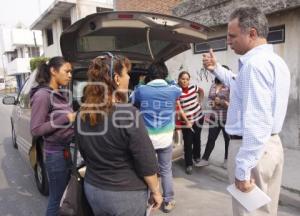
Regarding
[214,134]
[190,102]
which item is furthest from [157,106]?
[214,134]

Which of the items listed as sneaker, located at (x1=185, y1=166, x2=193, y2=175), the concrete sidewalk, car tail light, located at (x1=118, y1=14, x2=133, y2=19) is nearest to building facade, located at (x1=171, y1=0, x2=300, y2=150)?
the concrete sidewalk

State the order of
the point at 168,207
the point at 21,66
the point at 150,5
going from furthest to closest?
the point at 21,66 < the point at 150,5 < the point at 168,207

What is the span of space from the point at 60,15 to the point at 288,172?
727 inches

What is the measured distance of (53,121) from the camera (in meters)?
2.72

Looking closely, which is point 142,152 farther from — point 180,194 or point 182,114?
point 182,114

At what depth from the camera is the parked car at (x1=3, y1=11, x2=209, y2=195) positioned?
120 inches

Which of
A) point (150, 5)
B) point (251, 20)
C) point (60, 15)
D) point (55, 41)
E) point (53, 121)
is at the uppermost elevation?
point (60, 15)

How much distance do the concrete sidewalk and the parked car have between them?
76 centimetres

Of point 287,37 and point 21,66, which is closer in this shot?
point 287,37

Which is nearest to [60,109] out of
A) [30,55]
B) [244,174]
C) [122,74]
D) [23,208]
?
[122,74]

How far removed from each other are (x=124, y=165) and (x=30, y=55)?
40.5 metres

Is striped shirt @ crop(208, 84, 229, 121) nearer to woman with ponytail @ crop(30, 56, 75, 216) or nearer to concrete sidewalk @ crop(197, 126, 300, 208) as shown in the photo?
concrete sidewalk @ crop(197, 126, 300, 208)

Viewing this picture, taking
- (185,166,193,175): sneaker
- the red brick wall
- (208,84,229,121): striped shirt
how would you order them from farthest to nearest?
1. the red brick wall
2. (185,166,193,175): sneaker
3. (208,84,229,121): striped shirt

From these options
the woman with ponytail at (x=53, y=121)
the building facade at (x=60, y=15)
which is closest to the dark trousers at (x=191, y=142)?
the woman with ponytail at (x=53, y=121)
